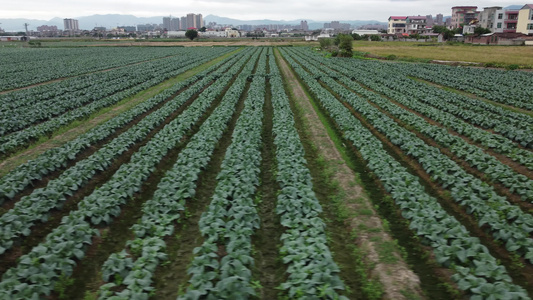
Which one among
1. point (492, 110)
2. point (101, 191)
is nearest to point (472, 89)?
point (492, 110)

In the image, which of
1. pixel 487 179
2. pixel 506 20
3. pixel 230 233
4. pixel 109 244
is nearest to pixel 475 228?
pixel 487 179

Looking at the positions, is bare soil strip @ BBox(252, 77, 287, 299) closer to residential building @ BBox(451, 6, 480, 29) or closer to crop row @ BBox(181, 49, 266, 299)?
crop row @ BBox(181, 49, 266, 299)

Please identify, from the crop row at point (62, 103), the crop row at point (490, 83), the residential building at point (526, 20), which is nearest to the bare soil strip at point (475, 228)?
the crop row at point (490, 83)

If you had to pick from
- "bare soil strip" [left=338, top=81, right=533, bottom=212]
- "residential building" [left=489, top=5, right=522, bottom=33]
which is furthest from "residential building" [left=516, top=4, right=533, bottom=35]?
"bare soil strip" [left=338, top=81, right=533, bottom=212]

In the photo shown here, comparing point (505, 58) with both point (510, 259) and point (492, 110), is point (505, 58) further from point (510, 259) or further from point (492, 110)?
point (510, 259)

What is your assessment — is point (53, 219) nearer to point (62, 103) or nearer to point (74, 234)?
point (74, 234)
